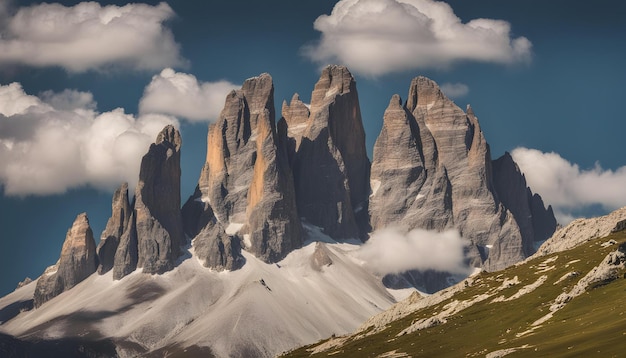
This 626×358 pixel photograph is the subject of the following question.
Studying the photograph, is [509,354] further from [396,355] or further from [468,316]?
[468,316]

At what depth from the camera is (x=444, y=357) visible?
16438 centimetres

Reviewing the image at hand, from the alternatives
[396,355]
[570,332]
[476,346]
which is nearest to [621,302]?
[570,332]

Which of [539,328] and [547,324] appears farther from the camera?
[547,324]

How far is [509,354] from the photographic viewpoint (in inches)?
5669

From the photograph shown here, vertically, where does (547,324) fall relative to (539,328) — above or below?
above

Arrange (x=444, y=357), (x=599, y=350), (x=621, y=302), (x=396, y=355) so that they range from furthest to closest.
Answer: (x=396, y=355)
(x=444, y=357)
(x=621, y=302)
(x=599, y=350)

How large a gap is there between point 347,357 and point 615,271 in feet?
155

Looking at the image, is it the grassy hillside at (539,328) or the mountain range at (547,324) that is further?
the mountain range at (547,324)

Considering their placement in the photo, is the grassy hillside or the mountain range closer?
the grassy hillside

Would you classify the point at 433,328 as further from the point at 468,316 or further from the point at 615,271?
the point at 615,271

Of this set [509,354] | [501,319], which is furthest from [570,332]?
[501,319]

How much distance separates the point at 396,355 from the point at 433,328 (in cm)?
1890

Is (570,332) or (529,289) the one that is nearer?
(570,332)

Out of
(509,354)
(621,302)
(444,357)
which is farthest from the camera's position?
(444,357)
